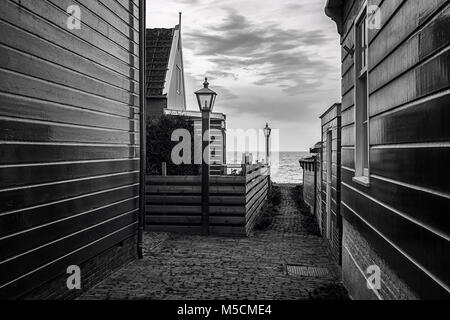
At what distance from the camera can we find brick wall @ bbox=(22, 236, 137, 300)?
515 centimetres

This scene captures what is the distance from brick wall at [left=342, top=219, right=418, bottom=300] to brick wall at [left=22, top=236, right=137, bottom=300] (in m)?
3.46

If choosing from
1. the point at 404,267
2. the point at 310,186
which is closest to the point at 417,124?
the point at 404,267

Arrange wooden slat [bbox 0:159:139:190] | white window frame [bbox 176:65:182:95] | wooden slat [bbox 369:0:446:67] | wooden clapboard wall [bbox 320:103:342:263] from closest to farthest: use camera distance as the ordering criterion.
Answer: wooden slat [bbox 369:0:446:67] < wooden slat [bbox 0:159:139:190] < wooden clapboard wall [bbox 320:103:342:263] < white window frame [bbox 176:65:182:95]

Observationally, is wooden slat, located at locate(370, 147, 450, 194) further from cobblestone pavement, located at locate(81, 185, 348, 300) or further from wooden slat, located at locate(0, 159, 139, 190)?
wooden slat, located at locate(0, 159, 139, 190)

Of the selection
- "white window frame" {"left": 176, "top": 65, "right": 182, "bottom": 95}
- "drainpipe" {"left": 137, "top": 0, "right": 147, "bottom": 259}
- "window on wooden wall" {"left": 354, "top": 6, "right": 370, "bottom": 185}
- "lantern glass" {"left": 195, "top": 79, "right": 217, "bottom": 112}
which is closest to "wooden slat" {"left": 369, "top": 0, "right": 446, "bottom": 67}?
"window on wooden wall" {"left": 354, "top": 6, "right": 370, "bottom": 185}

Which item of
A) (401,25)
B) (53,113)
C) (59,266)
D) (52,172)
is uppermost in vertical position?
(401,25)

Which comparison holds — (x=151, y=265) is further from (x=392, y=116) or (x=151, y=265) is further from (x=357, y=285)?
(x=392, y=116)

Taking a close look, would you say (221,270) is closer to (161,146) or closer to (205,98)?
(205,98)

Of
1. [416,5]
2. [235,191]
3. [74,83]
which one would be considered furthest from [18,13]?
[235,191]

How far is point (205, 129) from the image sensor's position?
1104cm

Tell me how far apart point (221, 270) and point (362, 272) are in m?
3.03

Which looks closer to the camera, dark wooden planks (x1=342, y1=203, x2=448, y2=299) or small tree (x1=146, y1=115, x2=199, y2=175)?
dark wooden planks (x1=342, y1=203, x2=448, y2=299)

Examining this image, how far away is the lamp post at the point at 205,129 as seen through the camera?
1084 cm

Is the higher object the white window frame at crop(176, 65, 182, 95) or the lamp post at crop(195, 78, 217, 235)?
the white window frame at crop(176, 65, 182, 95)
